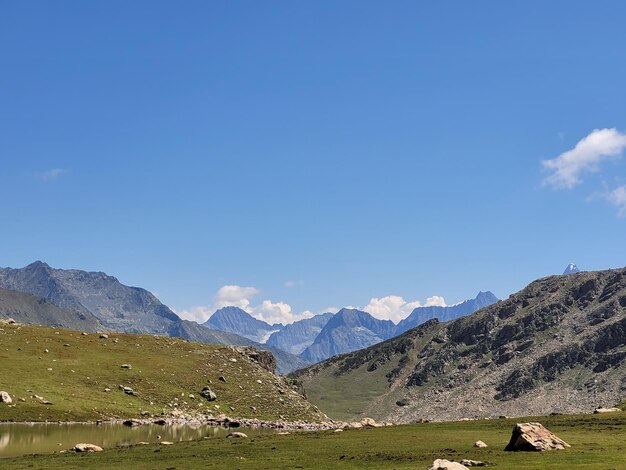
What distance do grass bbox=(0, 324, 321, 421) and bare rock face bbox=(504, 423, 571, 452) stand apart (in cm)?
6380

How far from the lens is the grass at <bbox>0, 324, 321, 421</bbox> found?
9138 cm

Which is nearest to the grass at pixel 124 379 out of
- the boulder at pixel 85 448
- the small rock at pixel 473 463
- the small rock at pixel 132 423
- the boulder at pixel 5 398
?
the boulder at pixel 5 398

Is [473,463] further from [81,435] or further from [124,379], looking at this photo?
[124,379]

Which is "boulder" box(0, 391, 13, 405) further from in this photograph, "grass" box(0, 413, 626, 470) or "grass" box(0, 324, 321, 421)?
"grass" box(0, 413, 626, 470)

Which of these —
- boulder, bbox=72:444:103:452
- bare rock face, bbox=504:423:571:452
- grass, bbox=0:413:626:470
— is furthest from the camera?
boulder, bbox=72:444:103:452

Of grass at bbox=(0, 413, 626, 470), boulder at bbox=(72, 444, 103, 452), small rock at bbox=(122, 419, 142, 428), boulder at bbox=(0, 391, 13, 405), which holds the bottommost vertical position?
grass at bbox=(0, 413, 626, 470)

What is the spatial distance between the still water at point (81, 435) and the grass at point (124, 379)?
23.8ft

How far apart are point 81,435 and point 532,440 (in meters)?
52.1

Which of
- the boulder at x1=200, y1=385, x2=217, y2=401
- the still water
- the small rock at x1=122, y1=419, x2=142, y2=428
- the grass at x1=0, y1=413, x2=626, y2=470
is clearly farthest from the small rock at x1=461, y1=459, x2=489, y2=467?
the boulder at x1=200, y1=385, x2=217, y2=401

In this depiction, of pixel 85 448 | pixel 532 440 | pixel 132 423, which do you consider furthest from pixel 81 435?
pixel 532 440

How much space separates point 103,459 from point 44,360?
217ft

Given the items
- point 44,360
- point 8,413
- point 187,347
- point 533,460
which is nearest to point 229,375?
point 187,347

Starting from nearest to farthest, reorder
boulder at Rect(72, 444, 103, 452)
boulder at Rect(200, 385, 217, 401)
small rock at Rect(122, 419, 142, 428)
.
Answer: boulder at Rect(72, 444, 103, 452) → small rock at Rect(122, 419, 142, 428) → boulder at Rect(200, 385, 217, 401)

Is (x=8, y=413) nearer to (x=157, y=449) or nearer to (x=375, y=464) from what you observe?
(x=157, y=449)
